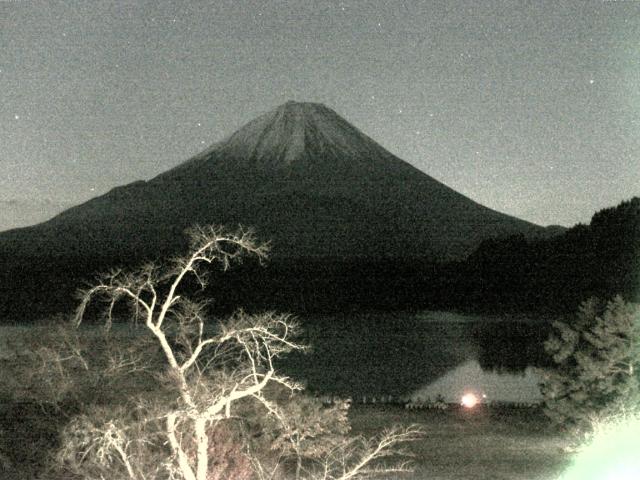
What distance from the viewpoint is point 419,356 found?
4362 cm

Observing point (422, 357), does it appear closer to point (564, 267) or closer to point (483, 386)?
point (483, 386)

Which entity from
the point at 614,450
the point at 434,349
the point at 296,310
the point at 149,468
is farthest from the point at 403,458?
the point at 296,310

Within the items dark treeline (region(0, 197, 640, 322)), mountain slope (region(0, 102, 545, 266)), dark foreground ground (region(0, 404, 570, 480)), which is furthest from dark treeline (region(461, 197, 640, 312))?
mountain slope (region(0, 102, 545, 266))

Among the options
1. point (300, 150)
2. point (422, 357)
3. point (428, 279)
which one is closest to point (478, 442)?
point (422, 357)

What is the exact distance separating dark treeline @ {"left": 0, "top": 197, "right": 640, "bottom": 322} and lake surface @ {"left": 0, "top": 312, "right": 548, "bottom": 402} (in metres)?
3.50

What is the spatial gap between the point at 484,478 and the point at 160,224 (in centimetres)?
10517

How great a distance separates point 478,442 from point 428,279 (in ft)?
217

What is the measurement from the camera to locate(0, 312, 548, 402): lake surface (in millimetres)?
30969

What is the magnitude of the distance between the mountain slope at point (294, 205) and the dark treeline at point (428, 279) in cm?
1039

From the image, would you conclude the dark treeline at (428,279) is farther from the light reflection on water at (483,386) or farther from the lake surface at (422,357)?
the light reflection on water at (483,386)

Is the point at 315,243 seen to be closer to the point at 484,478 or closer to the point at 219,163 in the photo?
the point at 219,163

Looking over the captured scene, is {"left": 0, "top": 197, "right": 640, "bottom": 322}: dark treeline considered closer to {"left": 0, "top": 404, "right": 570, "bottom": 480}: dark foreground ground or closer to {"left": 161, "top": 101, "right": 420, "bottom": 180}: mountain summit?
{"left": 0, "top": 404, "right": 570, "bottom": 480}: dark foreground ground

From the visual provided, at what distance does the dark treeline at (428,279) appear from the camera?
53.4m

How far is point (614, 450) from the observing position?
12102 millimetres
